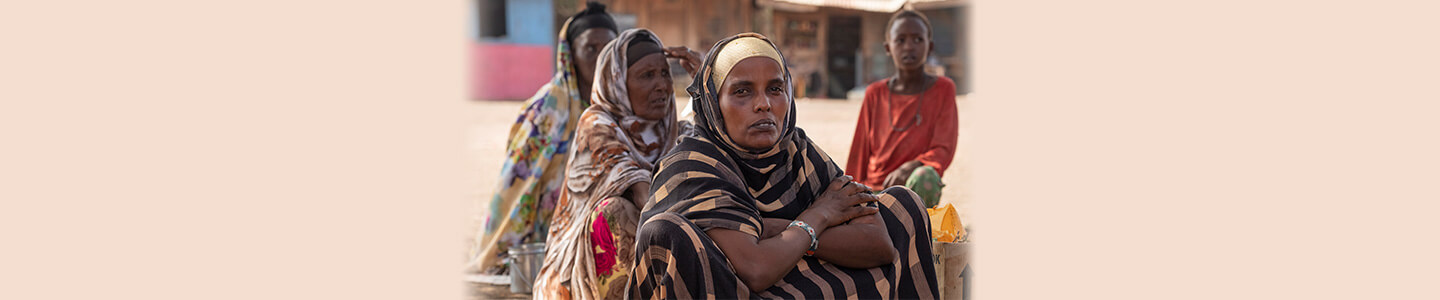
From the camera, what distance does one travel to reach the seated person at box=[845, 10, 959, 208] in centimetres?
596

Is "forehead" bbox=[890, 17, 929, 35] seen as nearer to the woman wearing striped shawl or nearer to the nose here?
the woman wearing striped shawl

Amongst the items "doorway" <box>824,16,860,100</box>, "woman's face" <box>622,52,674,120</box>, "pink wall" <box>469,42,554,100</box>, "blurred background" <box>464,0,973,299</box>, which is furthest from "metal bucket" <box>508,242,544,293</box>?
"doorway" <box>824,16,860,100</box>

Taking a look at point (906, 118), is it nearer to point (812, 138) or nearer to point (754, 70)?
point (754, 70)

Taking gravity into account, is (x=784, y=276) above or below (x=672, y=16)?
below

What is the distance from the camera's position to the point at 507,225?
19.7 feet

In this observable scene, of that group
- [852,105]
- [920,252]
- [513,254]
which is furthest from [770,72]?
[852,105]

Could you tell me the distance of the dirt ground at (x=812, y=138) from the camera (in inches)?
378

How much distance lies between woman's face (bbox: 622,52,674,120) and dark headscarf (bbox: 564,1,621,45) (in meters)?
1.22

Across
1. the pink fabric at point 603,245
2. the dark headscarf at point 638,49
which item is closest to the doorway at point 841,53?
the dark headscarf at point 638,49

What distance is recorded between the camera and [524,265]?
5305 mm

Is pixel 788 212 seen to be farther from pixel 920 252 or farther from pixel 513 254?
pixel 513 254

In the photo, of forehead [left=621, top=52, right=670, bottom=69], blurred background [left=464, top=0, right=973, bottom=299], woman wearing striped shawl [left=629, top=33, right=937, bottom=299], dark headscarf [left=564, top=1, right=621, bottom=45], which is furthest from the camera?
blurred background [left=464, top=0, right=973, bottom=299]

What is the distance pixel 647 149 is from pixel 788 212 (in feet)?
5.18

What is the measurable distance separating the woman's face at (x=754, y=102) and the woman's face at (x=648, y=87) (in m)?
1.61
